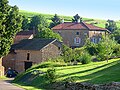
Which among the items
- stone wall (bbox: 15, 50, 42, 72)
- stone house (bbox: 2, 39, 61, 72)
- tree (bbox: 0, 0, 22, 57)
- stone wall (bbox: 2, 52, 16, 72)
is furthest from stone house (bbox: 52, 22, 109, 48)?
tree (bbox: 0, 0, 22, 57)

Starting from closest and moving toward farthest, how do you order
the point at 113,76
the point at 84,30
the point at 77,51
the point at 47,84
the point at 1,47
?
the point at 113,76 → the point at 47,84 → the point at 1,47 → the point at 77,51 → the point at 84,30

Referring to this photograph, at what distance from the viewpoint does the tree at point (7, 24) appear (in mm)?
67688

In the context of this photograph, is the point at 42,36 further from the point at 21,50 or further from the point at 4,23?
the point at 4,23

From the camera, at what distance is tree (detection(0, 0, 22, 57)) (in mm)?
67688

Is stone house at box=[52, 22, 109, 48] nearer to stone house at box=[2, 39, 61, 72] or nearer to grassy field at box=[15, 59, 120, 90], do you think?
stone house at box=[2, 39, 61, 72]

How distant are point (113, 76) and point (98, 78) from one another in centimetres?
142

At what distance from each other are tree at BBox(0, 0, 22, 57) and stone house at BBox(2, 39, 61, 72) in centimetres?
580

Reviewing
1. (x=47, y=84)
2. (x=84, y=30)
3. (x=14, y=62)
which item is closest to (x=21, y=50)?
(x=14, y=62)

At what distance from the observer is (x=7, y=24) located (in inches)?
2793

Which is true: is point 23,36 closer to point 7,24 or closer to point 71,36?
point 71,36

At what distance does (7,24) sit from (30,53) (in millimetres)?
8010

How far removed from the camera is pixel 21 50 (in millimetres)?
77375

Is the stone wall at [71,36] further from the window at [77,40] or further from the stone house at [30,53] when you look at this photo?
the stone house at [30,53]

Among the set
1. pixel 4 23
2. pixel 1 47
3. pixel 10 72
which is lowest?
pixel 10 72
